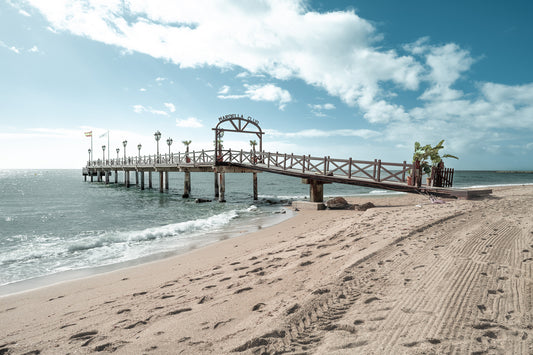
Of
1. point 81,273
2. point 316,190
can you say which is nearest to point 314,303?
point 81,273

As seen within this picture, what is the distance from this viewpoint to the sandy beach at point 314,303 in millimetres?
2672

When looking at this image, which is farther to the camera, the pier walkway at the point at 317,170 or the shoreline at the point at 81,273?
the pier walkway at the point at 317,170

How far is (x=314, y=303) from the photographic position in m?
3.36

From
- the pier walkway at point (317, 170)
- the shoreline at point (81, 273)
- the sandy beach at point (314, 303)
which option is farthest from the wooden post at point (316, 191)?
the sandy beach at point (314, 303)

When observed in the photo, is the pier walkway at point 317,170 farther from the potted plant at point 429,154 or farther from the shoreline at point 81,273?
the shoreline at point 81,273

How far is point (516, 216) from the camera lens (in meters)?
7.84

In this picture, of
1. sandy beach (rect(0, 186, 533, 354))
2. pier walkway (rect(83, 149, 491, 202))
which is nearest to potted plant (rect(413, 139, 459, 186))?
pier walkway (rect(83, 149, 491, 202))

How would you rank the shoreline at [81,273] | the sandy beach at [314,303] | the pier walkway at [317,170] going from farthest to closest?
the pier walkway at [317,170] < the shoreline at [81,273] < the sandy beach at [314,303]

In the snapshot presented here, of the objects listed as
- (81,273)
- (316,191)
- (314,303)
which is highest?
(316,191)

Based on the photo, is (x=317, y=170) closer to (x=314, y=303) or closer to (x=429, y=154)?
(x=429, y=154)

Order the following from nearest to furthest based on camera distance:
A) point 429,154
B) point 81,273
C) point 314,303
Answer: point 314,303 < point 81,273 < point 429,154

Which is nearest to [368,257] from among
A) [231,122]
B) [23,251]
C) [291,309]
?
[291,309]

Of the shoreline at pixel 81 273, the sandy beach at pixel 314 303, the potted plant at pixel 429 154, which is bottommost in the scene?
the shoreline at pixel 81 273

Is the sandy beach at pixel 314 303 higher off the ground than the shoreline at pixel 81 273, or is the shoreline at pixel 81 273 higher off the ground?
the sandy beach at pixel 314 303
